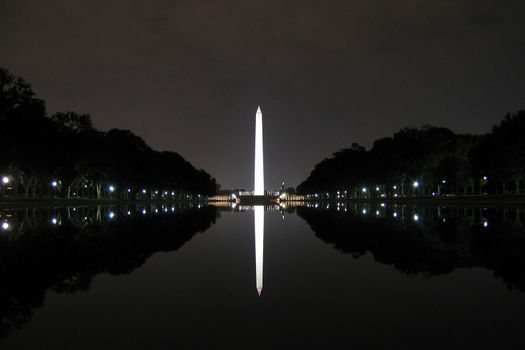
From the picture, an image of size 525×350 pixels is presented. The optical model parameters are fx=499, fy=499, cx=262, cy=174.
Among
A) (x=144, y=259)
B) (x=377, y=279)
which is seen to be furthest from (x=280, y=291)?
(x=144, y=259)

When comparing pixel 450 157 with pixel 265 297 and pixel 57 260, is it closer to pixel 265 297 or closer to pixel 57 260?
pixel 57 260

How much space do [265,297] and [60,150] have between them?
186 ft

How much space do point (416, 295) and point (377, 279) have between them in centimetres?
156

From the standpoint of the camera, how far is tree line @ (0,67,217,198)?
50688 millimetres

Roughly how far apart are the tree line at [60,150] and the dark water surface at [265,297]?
40988 mm

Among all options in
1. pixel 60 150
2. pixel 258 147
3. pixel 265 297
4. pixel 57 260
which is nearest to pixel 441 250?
pixel 265 297

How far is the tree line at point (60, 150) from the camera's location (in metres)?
50.7

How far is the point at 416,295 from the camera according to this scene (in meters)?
8.27

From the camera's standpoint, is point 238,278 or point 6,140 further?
point 6,140

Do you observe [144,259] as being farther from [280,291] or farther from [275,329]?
[275,329]

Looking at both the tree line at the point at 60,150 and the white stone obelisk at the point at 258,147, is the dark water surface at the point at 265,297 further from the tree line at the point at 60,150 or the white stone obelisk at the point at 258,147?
the white stone obelisk at the point at 258,147

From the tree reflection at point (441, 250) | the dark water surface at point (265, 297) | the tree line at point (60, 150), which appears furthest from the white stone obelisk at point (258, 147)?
the dark water surface at point (265, 297)

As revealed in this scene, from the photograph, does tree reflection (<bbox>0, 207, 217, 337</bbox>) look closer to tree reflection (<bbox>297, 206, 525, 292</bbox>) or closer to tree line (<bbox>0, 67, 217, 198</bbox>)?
tree reflection (<bbox>297, 206, 525, 292</bbox>)

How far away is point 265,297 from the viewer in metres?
8.24
